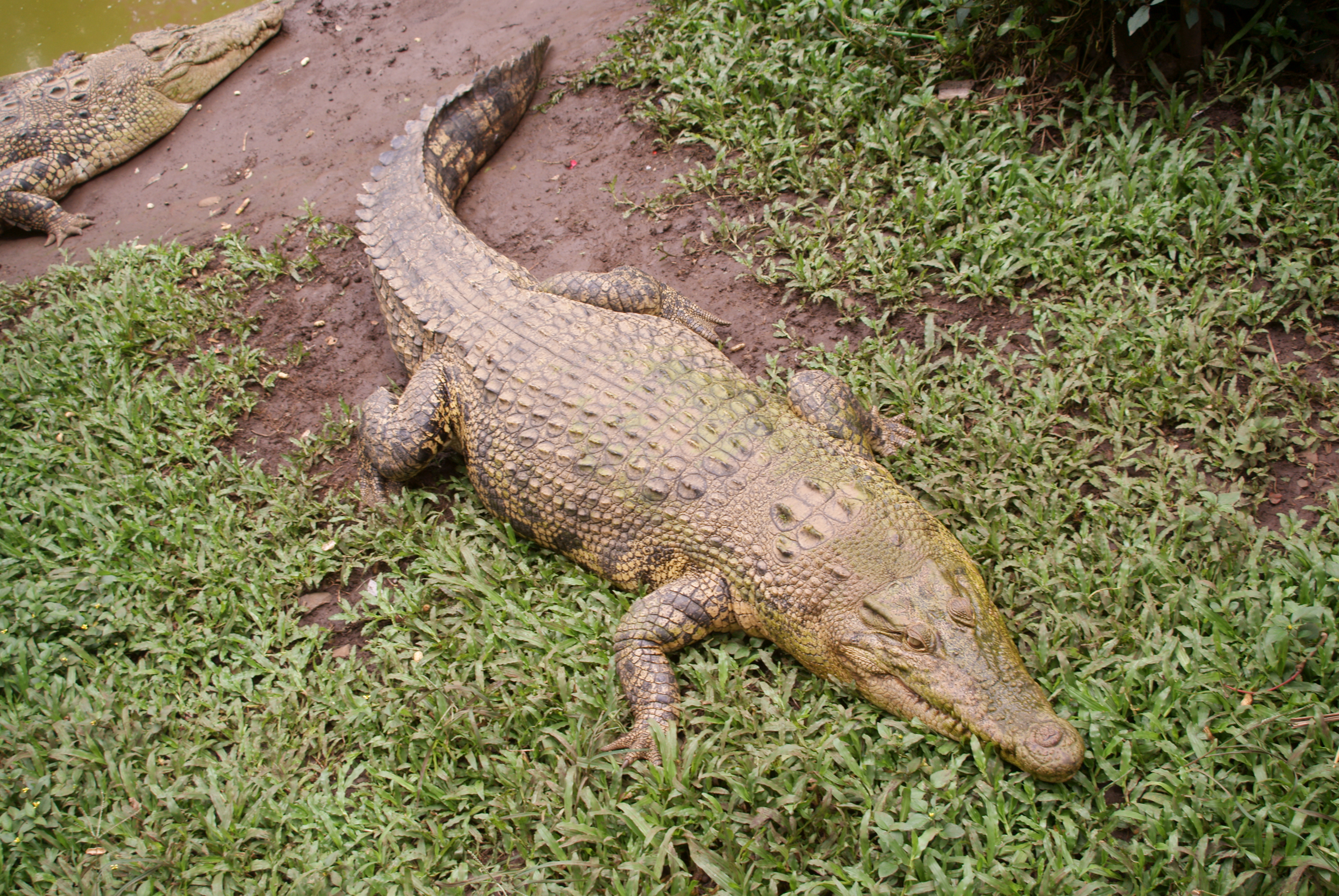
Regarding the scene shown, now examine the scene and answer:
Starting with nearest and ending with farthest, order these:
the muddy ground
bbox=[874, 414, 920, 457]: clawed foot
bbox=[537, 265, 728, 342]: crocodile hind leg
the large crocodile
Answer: bbox=[874, 414, 920, 457]: clawed foot → bbox=[537, 265, 728, 342]: crocodile hind leg → the muddy ground → the large crocodile

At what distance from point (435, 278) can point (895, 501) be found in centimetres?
261

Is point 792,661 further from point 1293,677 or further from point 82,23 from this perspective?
point 82,23

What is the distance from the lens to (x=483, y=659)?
126 inches

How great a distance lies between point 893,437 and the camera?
3.51 metres

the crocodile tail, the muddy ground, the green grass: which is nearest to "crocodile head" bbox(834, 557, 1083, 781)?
the green grass

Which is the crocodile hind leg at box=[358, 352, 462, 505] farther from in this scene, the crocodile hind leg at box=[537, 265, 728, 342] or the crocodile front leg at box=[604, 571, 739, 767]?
the crocodile front leg at box=[604, 571, 739, 767]

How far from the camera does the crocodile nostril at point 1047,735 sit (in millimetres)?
2334

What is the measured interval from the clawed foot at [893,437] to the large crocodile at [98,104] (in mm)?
6284

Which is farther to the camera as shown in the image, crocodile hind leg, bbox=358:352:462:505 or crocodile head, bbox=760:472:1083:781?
crocodile hind leg, bbox=358:352:462:505

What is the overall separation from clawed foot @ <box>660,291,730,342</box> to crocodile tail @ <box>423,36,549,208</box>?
1.73 metres

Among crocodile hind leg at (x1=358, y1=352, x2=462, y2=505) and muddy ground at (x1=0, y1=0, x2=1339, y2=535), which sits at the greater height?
muddy ground at (x1=0, y1=0, x2=1339, y2=535)

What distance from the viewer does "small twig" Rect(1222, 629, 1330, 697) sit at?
2.44m

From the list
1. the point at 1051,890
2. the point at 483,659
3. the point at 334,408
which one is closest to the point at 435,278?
the point at 334,408

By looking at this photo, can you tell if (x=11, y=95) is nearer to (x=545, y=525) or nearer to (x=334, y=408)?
(x=334, y=408)
